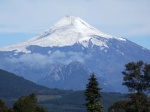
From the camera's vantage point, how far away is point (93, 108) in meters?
59.1

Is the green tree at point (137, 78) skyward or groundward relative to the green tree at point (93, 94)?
skyward

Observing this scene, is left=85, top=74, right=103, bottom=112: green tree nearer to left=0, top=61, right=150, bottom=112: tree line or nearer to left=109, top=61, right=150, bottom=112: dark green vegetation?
left=0, top=61, right=150, bottom=112: tree line

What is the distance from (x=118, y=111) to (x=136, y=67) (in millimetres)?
8703

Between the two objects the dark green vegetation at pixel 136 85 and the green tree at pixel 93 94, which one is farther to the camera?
the dark green vegetation at pixel 136 85

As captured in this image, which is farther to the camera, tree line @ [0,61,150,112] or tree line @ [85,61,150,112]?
tree line @ [0,61,150,112]

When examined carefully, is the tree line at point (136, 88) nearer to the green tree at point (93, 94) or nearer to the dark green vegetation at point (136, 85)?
the dark green vegetation at point (136, 85)

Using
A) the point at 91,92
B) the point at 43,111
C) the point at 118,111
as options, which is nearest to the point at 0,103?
the point at 43,111

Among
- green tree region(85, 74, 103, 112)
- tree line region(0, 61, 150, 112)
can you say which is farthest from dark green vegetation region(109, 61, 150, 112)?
green tree region(85, 74, 103, 112)

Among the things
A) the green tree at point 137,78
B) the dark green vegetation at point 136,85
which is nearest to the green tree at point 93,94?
the dark green vegetation at point 136,85

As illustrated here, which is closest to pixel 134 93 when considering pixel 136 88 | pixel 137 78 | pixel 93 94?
pixel 136 88

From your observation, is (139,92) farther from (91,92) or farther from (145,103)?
(91,92)

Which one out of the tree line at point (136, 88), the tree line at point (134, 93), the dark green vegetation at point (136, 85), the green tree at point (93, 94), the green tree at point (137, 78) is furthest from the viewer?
the green tree at point (137, 78)

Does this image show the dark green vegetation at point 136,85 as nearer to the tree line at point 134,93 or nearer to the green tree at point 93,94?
the tree line at point 134,93

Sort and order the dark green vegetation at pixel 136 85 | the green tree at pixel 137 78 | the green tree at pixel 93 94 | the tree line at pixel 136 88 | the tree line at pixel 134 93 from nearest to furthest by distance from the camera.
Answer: the green tree at pixel 93 94
the tree line at pixel 136 88
the tree line at pixel 134 93
the dark green vegetation at pixel 136 85
the green tree at pixel 137 78
